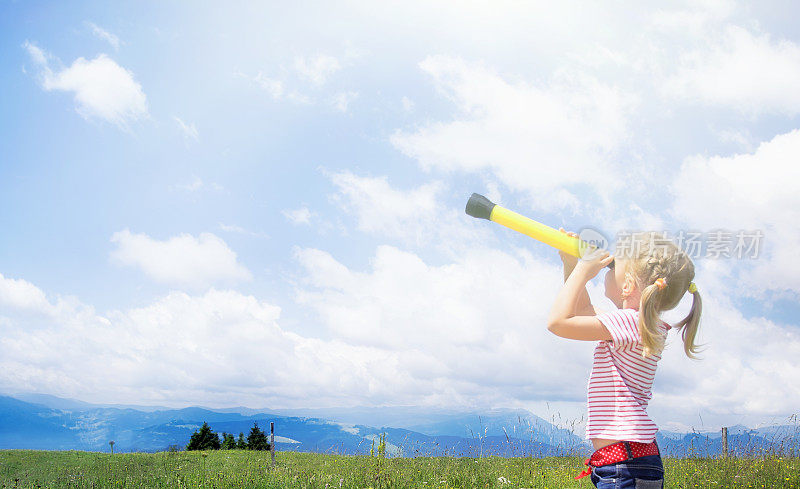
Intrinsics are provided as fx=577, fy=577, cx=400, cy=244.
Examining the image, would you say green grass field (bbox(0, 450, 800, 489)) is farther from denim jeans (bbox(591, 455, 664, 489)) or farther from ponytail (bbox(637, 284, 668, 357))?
ponytail (bbox(637, 284, 668, 357))

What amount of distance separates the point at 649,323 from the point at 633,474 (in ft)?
2.36

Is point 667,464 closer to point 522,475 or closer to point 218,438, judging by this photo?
point 522,475

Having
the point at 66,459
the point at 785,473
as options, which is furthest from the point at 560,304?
the point at 66,459

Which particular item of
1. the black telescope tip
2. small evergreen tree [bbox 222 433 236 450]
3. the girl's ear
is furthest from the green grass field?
small evergreen tree [bbox 222 433 236 450]

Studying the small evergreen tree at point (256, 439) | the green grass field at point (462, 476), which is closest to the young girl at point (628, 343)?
the green grass field at point (462, 476)

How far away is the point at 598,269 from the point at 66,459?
19.0 meters

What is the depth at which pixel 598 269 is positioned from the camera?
2986 mm

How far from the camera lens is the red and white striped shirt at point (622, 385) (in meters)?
2.81

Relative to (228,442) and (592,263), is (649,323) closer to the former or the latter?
(592,263)

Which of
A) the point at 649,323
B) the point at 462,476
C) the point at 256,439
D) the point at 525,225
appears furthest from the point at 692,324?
the point at 256,439

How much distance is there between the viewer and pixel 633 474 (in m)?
2.74

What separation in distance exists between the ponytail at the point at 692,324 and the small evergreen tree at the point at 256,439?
24.6m

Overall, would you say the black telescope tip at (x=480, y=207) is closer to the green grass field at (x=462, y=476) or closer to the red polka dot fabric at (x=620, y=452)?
the red polka dot fabric at (x=620, y=452)

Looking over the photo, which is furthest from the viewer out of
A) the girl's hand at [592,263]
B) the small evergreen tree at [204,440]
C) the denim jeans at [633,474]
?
the small evergreen tree at [204,440]
